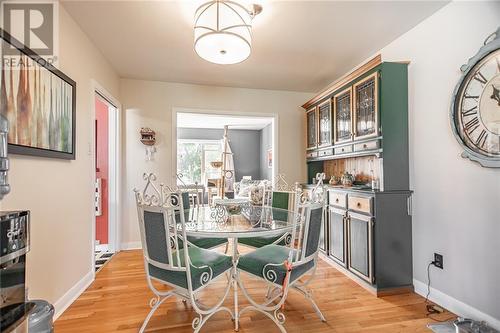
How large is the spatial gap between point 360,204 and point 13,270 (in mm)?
2630

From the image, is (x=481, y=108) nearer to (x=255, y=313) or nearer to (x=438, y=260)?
(x=438, y=260)

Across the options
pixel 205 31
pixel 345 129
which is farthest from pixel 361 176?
pixel 205 31

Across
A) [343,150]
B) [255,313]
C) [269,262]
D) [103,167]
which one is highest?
[343,150]

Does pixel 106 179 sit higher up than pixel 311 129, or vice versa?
pixel 311 129

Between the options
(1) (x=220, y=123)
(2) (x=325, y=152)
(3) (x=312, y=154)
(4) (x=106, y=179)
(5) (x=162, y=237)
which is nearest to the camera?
(5) (x=162, y=237)

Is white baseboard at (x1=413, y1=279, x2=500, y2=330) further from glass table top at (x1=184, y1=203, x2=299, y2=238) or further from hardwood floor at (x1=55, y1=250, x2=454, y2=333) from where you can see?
glass table top at (x1=184, y1=203, x2=299, y2=238)

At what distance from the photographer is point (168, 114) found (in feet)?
13.1

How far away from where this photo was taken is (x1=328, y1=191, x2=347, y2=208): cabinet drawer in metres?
2.84

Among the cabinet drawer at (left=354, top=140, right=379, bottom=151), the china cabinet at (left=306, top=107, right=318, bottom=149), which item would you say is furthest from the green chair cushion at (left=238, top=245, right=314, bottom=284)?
the china cabinet at (left=306, top=107, right=318, bottom=149)

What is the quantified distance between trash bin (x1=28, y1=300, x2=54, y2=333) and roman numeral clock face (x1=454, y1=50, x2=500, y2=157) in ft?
9.72

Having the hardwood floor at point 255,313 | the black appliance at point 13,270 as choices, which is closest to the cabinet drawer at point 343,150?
the hardwood floor at point 255,313

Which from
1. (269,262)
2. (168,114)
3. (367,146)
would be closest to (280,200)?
(367,146)

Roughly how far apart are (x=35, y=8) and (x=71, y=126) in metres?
0.93

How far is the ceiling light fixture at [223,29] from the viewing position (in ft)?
5.64
